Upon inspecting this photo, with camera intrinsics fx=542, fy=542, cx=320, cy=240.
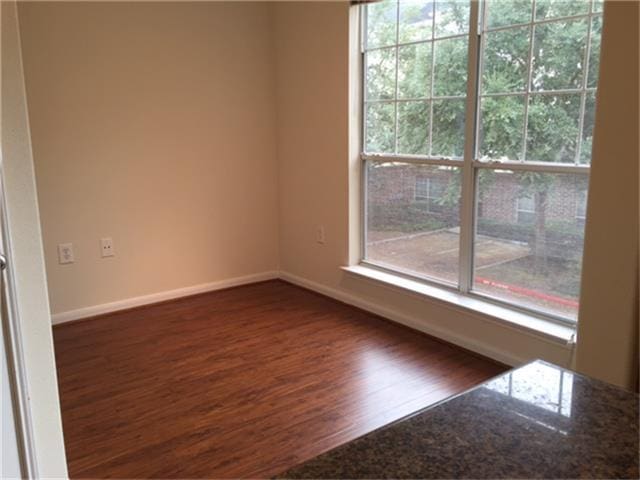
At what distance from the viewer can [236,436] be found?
90.7 inches

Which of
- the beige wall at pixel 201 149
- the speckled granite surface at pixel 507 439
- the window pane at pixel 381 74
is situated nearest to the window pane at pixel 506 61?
the window pane at pixel 381 74

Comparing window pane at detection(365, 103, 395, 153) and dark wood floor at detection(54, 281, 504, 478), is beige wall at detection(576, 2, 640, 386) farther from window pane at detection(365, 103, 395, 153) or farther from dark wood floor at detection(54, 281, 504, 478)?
window pane at detection(365, 103, 395, 153)

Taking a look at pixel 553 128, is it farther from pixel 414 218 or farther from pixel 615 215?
pixel 414 218

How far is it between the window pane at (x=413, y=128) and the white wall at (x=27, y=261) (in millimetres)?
2275

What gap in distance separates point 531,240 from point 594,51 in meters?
0.94

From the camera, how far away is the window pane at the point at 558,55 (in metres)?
2.49

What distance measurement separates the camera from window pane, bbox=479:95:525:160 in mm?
2784

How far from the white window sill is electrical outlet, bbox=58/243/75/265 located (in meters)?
1.86

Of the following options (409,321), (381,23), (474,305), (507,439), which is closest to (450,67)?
(381,23)

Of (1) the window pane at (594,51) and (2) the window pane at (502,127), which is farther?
(2) the window pane at (502,127)

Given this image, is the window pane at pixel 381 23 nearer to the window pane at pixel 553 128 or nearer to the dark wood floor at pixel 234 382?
the window pane at pixel 553 128

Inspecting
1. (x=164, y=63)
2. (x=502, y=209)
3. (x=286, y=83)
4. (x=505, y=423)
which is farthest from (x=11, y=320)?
(x=286, y=83)

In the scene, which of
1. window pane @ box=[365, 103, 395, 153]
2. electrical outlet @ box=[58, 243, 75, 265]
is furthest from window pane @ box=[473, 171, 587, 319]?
electrical outlet @ box=[58, 243, 75, 265]

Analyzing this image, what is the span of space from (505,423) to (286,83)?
3796mm
